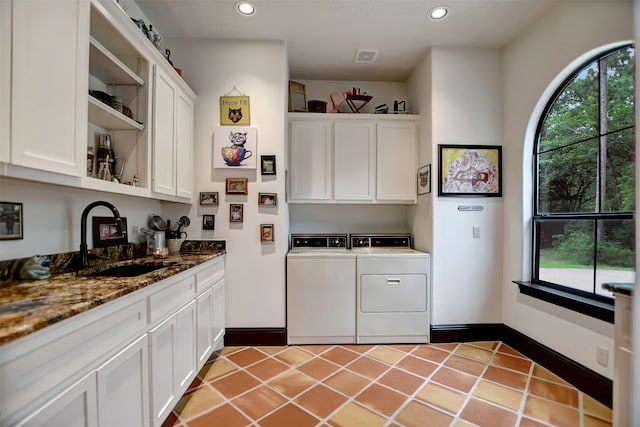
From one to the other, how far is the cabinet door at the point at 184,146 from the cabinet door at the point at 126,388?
1309 mm

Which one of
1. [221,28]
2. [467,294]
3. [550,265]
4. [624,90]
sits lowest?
[467,294]

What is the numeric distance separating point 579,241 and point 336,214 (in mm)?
2181

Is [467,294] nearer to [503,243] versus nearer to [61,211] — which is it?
[503,243]

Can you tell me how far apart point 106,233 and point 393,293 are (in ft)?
7.75

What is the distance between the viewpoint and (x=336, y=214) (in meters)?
3.40

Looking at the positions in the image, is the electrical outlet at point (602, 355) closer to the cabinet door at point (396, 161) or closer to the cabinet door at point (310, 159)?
the cabinet door at point (396, 161)

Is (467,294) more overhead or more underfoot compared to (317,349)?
more overhead

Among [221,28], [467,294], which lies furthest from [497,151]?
[221,28]

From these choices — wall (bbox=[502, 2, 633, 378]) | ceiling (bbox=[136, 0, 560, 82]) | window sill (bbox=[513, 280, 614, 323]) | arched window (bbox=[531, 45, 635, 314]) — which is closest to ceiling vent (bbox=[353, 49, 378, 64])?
ceiling (bbox=[136, 0, 560, 82])

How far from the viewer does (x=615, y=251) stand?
5.91 feet

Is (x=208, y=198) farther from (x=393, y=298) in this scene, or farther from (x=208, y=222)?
(x=393, y=298)

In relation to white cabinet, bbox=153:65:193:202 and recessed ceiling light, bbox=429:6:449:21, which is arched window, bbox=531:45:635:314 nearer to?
recessed ceiling light, bbox=429:6:449:21

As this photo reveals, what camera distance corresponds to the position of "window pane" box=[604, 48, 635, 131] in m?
1.75

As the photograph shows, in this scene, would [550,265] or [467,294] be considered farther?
[467,294]
